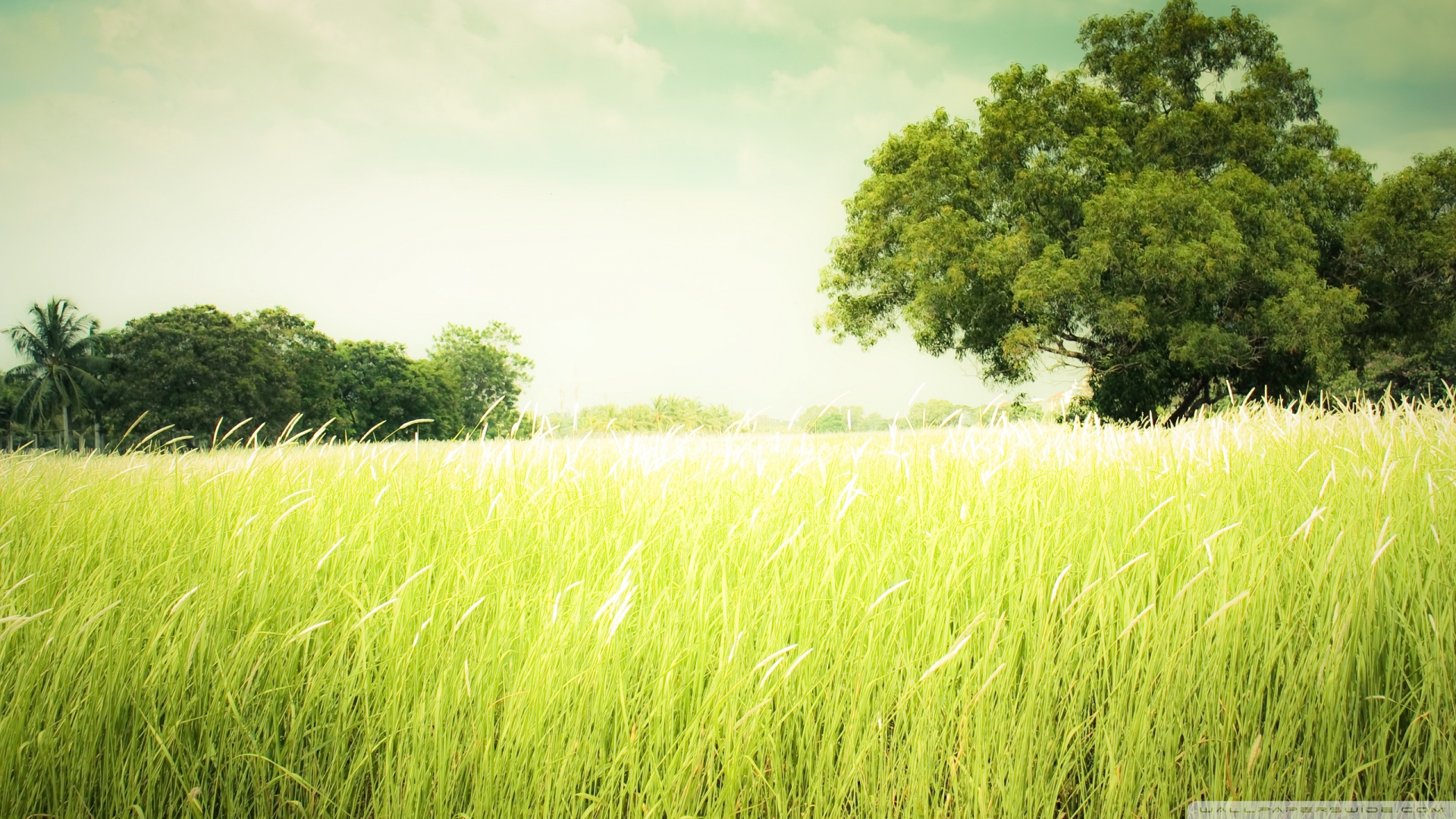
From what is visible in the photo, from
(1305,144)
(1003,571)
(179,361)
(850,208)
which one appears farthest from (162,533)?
(179,361)

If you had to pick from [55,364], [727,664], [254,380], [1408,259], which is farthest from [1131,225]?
[55,364]

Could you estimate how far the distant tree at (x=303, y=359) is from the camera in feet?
109

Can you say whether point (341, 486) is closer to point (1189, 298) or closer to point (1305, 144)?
point (1189, 298)

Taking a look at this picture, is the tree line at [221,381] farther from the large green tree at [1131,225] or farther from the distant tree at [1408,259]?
the distant tree at [1408,259]

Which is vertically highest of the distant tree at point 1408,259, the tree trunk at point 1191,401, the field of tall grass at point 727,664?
the distant tree at point 1408,259

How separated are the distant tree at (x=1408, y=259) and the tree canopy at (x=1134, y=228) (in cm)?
17

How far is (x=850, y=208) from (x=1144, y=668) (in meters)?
19.6

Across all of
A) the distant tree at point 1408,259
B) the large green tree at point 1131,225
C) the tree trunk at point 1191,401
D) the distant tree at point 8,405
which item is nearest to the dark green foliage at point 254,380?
the distant tree at point 8,405

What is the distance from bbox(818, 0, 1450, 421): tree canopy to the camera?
14.7 m

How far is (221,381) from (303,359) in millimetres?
5249

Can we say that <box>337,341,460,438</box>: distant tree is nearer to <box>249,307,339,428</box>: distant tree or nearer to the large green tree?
<box>249,307,339,428</box>: distant tree

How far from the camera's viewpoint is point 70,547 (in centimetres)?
260

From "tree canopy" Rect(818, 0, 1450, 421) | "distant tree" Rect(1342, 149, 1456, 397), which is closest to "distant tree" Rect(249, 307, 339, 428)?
"tree canopy" Rect(818, 0, 1450, 421)

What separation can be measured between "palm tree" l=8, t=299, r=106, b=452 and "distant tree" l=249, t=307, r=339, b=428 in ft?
22.4
